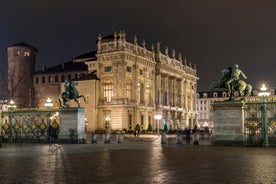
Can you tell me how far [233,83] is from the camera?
29750mm

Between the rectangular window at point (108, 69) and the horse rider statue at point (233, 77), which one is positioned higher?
the rectangular window at point (108, 69)

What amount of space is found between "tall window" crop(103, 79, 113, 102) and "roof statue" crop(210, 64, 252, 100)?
50.5m

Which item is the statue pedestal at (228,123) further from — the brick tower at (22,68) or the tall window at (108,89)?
the brick tower at (22,68)

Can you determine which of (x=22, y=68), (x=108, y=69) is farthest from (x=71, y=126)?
(x=22, y=68)

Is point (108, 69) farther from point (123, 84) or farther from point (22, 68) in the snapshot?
point (22, 68)

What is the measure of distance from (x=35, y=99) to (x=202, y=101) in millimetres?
98406

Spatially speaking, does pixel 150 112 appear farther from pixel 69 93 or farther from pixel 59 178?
pixel 59 178

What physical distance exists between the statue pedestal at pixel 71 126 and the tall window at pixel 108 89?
44.7 metres

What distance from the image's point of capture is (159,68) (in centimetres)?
9331

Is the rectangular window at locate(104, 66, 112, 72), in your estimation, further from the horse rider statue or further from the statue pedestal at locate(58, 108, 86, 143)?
the horse rider statue

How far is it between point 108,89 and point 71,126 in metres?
45.7

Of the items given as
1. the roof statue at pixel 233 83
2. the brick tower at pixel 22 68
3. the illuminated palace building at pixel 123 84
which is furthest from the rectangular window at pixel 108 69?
the roof statue at pixel 233 83

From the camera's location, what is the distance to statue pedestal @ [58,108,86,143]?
34406 millimetres

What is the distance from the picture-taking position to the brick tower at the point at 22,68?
105 meters
